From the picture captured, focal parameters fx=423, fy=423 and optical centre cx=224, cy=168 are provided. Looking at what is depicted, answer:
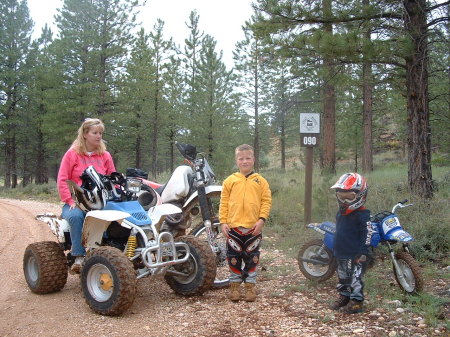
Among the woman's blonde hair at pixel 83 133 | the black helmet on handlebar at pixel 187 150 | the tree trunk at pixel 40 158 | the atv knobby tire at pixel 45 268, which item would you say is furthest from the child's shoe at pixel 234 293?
the tree trunk at pixel 40 158

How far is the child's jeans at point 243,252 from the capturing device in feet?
15.5

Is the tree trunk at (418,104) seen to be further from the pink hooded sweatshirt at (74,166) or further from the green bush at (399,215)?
the pink hooded sweatshirt at (74,166)

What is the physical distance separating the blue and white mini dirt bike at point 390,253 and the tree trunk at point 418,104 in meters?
3.36

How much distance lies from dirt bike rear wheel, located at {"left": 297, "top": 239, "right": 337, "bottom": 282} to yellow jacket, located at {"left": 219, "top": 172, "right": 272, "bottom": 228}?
1.04m

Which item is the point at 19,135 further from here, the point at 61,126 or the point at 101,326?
the point at 101,326

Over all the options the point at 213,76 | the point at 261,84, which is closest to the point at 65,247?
the point at 213,76

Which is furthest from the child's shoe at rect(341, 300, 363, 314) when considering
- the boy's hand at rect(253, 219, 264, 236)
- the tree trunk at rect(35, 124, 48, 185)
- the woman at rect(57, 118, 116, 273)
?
the tree trunk at rect(35, 124, 48, 185)

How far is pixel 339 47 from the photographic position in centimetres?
705

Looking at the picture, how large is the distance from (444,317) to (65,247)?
4143mm

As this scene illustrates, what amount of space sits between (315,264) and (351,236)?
1.02m

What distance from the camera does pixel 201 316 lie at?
13.8ft

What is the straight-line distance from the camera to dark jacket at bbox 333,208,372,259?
14.4 ft

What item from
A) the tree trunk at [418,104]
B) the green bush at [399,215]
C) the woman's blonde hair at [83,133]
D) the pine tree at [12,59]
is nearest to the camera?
the woman's blonde hair at [83,133]

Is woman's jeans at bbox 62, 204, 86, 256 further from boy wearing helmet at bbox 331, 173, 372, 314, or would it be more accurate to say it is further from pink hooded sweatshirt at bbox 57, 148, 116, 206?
boy wearing helmet at bbox 331, 173, 372, 314
